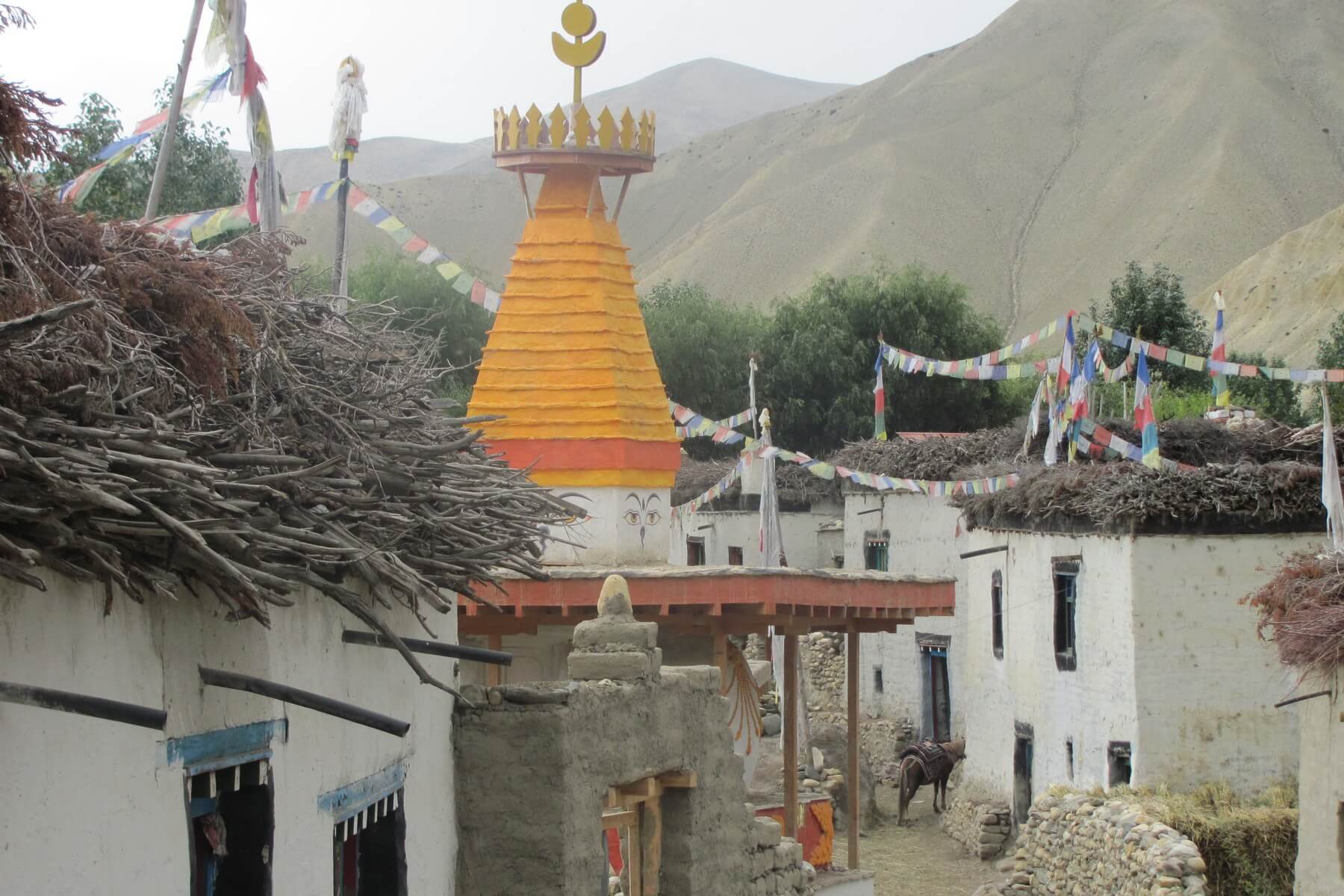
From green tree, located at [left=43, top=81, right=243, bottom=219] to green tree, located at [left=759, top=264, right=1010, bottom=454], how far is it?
20154mm

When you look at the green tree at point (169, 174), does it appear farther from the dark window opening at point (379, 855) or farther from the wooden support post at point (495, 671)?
the dark window opening at point (379, 855)

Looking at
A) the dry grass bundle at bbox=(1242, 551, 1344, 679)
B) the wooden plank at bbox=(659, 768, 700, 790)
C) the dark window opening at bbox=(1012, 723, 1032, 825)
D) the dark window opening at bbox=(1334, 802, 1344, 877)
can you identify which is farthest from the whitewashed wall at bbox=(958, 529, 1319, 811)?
the wooden plank at bbox=(659, 768, 700, 790)

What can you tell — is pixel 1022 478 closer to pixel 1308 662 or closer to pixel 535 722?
pixel 1308 662

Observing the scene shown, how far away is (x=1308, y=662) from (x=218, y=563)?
41.0ft

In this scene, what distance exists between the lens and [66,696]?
19.3 feet

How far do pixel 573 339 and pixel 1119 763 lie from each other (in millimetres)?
9414

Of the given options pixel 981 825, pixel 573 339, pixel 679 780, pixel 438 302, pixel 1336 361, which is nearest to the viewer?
pixel 679 780

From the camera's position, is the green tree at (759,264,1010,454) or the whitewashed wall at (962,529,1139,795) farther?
the green tree at (759,264,1010,454)

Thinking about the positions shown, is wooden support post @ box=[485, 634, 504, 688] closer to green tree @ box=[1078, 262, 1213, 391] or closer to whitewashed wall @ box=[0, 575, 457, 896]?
whitewashed wall @ box=[0, 575, 457, 896]

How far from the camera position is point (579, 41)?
19.5m

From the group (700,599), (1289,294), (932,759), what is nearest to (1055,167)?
(1289,294)

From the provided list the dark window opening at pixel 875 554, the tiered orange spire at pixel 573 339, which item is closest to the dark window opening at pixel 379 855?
the tiered orange spire at pixel 573 339

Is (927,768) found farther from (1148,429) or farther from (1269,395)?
(1269,395)

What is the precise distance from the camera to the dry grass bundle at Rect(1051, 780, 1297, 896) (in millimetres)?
20422
